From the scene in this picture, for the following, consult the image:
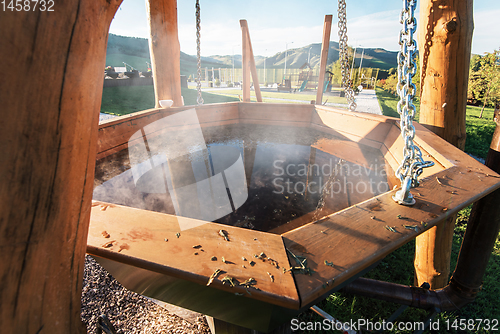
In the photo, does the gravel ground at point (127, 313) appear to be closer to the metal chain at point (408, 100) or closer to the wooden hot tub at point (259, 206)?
the wooden hot tub at point (259, 206)

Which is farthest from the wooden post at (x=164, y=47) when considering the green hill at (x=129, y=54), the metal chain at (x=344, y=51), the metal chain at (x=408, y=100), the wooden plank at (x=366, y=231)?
the green hill at (x=129, y=54)

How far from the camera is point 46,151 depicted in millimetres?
485

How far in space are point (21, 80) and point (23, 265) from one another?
38 centimetres

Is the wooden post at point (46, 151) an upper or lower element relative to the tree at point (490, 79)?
lower

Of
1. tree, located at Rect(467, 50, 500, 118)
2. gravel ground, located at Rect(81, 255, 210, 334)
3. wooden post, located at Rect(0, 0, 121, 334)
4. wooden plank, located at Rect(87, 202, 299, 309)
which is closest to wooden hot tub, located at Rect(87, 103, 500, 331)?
wooden plank, located at Rect(87, 202, 299, 309)

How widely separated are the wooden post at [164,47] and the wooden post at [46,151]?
3.24 meters

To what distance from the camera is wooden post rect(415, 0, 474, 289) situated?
169 cm

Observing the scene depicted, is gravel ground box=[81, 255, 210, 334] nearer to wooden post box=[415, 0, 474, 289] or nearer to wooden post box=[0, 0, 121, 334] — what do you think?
wooden post box=[0, 0, 121, 334]

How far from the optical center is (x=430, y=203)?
95 centimetres

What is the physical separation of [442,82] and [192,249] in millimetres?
2241

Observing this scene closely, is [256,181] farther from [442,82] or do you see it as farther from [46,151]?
[442,82]

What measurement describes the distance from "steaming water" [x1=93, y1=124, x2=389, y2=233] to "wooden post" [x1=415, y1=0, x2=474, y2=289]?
575mm

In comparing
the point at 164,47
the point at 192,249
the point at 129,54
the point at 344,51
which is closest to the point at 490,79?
the point at 344,51

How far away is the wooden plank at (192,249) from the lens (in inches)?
22.9
